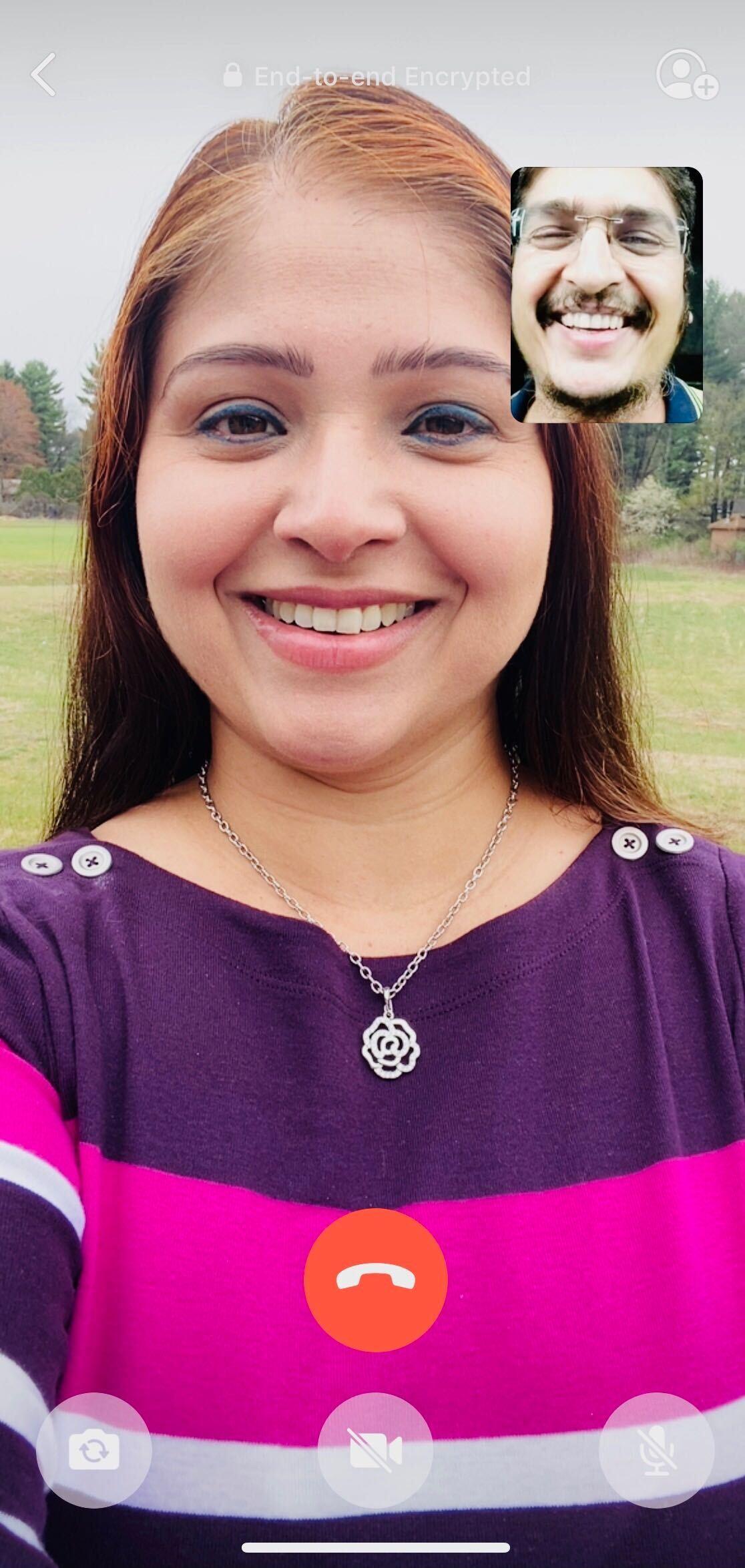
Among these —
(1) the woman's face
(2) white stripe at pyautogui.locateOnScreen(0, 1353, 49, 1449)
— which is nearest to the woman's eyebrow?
(1) the woman's face

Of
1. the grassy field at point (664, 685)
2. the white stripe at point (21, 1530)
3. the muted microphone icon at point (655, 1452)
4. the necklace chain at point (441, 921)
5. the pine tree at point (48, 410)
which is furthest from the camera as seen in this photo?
the grassy field at point (664, 685)

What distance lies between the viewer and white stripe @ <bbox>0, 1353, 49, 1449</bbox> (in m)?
0.66

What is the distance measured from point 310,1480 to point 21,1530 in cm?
16

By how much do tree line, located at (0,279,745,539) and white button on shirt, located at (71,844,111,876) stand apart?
0.97 feet

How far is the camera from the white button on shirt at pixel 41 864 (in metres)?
0.87

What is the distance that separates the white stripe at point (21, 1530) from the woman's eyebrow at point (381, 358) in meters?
0.64

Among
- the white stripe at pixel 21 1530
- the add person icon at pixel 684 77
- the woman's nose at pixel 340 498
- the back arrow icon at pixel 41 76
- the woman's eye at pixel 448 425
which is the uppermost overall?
the back arrow icon at pixel 41 76

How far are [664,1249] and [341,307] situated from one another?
1.96 ft

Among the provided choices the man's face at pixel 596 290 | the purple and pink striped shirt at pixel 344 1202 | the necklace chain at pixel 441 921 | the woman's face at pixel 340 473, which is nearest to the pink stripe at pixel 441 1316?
the purple and pink striped shirt at pixel 344 1202

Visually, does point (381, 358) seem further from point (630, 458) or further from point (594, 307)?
point (630, 458)

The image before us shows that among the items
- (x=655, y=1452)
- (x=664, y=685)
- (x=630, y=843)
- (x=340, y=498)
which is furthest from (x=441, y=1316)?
(x=664, y=685)

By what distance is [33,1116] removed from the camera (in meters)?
0.73

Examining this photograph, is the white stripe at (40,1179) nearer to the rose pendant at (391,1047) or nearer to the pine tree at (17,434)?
the rose pendant at (391,1047)

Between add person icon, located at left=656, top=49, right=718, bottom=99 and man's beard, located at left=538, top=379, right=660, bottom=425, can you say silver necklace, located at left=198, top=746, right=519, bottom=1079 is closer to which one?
man's beard, located at left=538, top=379, right=660, bottom=425
